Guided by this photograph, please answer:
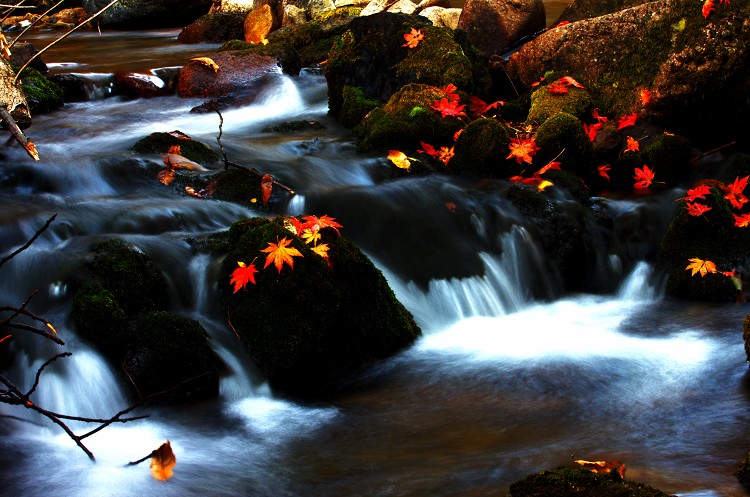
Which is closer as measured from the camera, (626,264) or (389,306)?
(389,306)

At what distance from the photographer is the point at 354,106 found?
8.91 metres

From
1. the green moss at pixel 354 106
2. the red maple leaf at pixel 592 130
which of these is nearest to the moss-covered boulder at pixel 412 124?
the green moss at pixel 354 106

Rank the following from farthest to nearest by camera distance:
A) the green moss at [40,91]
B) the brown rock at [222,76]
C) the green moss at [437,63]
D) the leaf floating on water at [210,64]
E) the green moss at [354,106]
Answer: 1. the leaf floating on water at [210,64]
2. the brown rock at [222,76]
3. the green moss at [40,91]
4. the green moss at [354,106]
5. the green moss at [437,63]

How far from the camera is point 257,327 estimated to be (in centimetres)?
459

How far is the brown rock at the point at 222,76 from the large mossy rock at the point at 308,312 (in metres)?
6.10

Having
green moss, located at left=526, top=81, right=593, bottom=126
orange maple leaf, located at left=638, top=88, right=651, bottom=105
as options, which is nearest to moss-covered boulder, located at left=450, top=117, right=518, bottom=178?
green moss, located at left=526, top=81, right=593, bottom=126

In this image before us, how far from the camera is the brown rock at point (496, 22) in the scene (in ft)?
37.7

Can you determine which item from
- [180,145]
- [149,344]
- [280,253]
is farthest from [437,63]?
[149,344]

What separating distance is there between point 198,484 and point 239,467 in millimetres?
284

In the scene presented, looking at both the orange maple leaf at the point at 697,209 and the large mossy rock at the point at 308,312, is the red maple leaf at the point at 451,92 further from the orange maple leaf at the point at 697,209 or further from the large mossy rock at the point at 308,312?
the large mossy rock at the point at 308,312

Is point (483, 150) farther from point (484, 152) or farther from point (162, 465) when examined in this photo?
point (162, 465)

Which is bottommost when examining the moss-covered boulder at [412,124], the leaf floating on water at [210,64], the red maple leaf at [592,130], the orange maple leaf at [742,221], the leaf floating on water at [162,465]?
the orange maple leaf at [742,221]

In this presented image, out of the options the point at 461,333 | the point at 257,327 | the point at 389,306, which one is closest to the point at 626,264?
the point at 461,333

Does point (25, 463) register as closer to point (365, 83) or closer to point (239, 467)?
point (239, 467)
